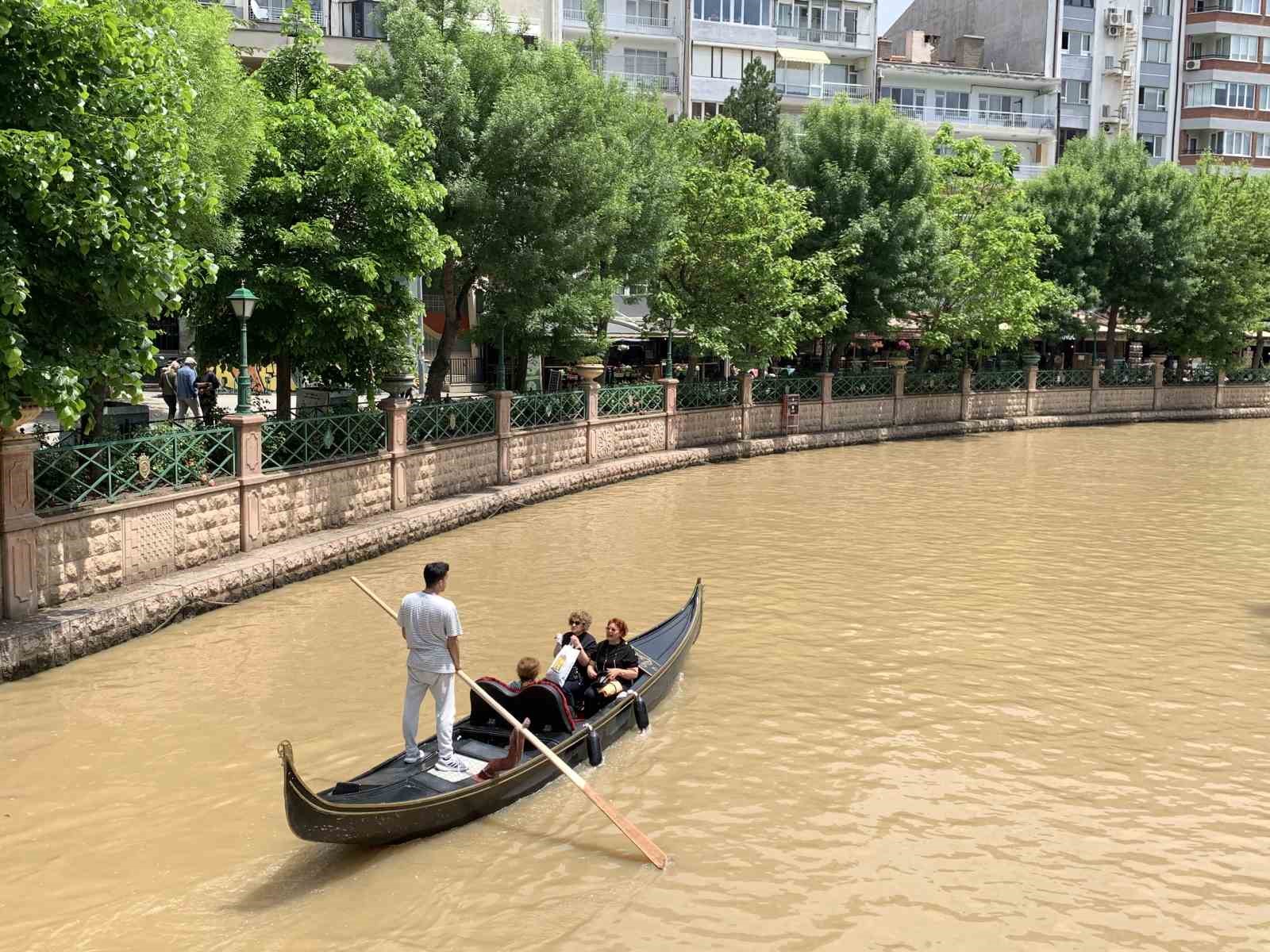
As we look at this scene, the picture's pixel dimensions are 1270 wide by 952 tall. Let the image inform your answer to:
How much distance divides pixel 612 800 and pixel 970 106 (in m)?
55.1

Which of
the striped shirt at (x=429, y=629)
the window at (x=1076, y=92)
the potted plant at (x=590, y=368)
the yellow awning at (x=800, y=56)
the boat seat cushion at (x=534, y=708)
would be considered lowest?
the boat seat cushion at (x=534, y=708)

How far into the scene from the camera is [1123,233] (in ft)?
145

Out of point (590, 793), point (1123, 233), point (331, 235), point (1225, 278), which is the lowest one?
point (590, 793)

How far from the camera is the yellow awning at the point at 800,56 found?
167 ft

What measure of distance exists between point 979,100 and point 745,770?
54486 millimetres

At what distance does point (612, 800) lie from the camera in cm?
953

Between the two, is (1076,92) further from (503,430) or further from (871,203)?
(503,430)

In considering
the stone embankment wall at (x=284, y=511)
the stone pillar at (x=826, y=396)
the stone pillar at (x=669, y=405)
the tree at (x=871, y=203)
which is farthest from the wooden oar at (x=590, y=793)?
the tree at (x=871, y=203)

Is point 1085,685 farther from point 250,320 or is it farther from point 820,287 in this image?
point 820,287

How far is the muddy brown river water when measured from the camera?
769 centimetres

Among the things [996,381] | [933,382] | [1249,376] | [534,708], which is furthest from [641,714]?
[1249,376]

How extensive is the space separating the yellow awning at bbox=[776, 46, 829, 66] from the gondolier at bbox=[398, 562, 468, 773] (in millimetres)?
46744

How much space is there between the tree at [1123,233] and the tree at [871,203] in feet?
32.1

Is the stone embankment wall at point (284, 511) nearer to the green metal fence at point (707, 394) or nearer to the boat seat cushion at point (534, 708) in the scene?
the green metal fence at point (707, 394)
